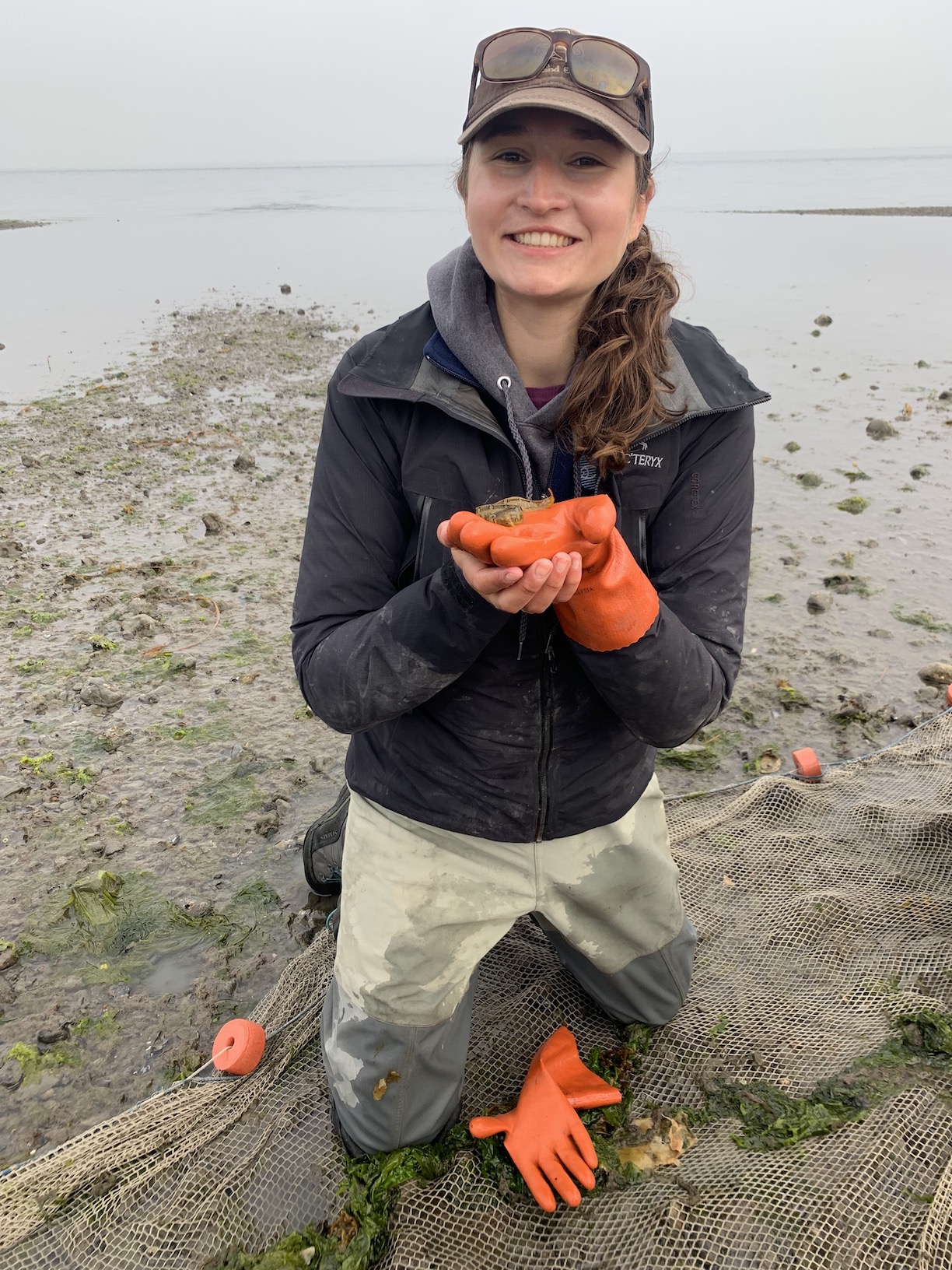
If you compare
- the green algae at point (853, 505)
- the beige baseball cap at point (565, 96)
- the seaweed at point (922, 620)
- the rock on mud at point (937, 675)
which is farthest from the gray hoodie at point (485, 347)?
the green algae at point (853, 505)

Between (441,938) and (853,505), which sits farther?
(853,505)

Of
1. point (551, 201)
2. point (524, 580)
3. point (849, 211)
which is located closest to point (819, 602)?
point (551, 201)

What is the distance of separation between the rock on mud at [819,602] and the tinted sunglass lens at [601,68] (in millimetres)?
3961

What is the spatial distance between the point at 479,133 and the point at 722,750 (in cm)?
317

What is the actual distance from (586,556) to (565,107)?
112cm

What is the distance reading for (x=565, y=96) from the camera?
2.16 m

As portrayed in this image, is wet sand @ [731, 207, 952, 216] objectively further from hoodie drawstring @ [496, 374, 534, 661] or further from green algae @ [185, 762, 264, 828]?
hoodie drawstring @ [496, 374, 534, 661]

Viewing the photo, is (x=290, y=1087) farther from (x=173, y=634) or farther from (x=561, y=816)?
(x=173, y=634)

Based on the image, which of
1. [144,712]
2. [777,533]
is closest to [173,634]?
[144,712]

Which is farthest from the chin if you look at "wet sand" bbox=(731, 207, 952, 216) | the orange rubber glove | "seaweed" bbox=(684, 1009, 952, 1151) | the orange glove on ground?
"wet sand" bbox=(731, 207, 952, 216)

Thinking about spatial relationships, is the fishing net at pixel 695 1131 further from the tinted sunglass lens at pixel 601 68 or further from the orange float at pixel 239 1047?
the tinted sunglass lens at pixel 601 68

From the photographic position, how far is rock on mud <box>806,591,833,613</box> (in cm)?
557

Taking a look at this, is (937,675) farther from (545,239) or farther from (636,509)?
(545,239)

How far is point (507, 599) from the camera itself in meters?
1.91
